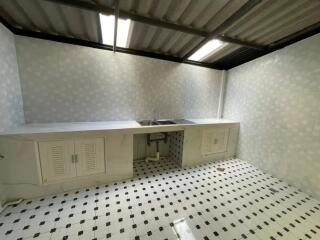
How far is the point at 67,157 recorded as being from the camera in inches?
83.7

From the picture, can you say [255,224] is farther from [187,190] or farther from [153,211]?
[153,211]

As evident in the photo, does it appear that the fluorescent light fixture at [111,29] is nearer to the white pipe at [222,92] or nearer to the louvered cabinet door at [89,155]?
the louvered cabinet door at [89,155]

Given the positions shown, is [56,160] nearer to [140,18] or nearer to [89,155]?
[89,155]

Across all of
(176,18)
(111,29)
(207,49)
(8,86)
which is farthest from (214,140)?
(8,86)

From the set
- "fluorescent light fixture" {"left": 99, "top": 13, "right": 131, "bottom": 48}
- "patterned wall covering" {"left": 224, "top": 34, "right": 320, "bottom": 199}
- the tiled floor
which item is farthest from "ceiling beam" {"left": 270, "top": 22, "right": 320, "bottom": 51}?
"fluorescent light fixture" {"left": 99, "top": 13, "right": 131, "bottom": 48}

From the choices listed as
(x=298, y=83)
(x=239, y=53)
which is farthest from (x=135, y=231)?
(x=239, y=53)

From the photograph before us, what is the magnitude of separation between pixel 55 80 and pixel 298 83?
13.4 feet

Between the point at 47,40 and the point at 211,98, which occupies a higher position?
the point at 47,40

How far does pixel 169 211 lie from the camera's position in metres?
1.91

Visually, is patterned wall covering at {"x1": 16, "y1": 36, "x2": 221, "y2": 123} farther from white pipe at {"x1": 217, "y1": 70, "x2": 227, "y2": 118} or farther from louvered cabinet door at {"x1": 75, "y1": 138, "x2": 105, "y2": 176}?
louvered cabinet door at {"x1": 75, "y1": 138, "x2": 105, "y2": 176}

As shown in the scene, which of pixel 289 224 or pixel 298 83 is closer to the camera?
pixel 289 224

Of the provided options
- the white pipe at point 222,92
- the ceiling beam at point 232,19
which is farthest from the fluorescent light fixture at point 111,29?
the white pipe at point 222,92

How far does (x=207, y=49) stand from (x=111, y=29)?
5.90 ft

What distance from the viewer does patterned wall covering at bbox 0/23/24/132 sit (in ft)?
6.04
